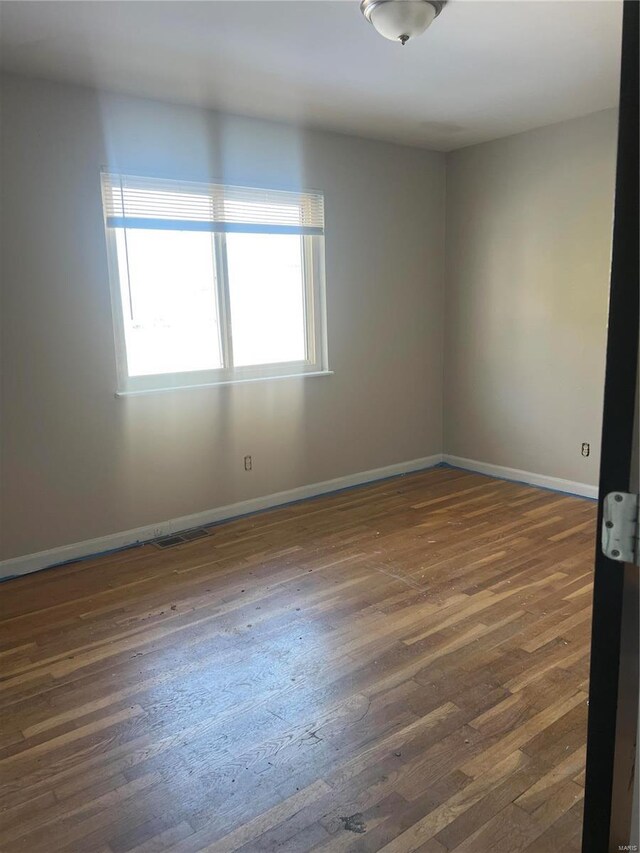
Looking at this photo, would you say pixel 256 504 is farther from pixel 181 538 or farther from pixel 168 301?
pixel 168 301

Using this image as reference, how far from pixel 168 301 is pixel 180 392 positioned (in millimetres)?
557

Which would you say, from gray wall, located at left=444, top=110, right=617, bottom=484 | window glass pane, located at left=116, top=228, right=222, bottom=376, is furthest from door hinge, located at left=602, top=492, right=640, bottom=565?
gray wall, located at left=444, top=110, right=617, bottom=484

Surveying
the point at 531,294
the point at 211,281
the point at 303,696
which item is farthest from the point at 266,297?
the point at 303,696

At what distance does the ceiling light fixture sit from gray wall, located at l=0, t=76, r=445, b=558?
61.1 inches

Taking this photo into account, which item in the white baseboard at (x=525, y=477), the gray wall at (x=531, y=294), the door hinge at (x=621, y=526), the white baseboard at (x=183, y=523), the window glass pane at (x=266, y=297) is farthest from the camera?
the white baseboard at (x=525, y=477)

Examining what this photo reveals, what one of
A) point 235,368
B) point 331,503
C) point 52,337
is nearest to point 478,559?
point 331,503

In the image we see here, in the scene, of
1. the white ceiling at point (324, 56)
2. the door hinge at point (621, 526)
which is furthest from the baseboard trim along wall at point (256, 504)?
the door hinge at point (621, 526)

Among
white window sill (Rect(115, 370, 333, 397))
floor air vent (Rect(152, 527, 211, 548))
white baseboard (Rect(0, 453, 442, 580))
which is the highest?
white window sill (Rect(115, 370, 333, 397))

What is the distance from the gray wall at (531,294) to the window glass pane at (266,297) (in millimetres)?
1501

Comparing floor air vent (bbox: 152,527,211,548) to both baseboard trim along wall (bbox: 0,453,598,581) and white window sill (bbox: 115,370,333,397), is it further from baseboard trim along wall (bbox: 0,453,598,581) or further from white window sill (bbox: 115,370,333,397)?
white window sill (bbox: 115,370,333,397)

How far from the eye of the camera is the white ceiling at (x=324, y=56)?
244cm

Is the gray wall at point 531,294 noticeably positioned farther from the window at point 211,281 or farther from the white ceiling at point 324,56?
the window at point 211,281

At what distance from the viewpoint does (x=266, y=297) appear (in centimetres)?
415

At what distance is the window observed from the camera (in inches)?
139
